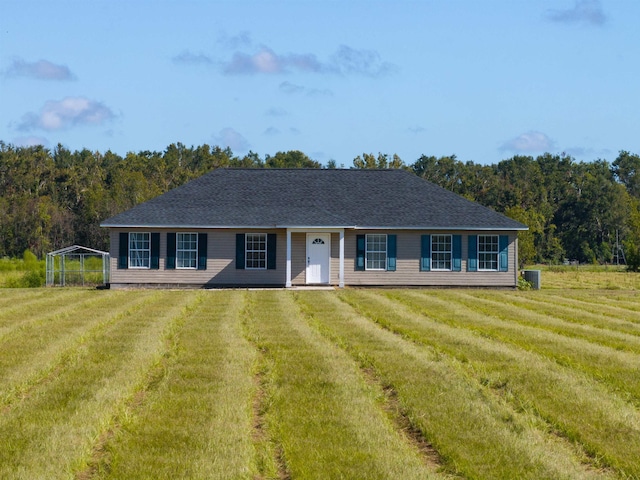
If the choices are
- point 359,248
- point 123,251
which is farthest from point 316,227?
point 123,251

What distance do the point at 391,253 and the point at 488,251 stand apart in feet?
12.4

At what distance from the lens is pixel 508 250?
35.2 m

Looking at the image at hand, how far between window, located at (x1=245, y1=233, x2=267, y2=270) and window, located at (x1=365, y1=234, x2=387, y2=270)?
12.7 feet

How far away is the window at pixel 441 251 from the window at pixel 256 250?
6379 millimetres

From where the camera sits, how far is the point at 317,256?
34.8 meters

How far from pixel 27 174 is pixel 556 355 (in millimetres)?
69962

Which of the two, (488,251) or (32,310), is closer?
(32,310)

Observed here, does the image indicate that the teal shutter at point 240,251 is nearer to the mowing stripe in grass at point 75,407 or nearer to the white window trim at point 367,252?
the white window trim at point 367,252

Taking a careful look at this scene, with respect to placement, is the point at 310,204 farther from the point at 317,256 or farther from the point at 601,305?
the point at 601,305

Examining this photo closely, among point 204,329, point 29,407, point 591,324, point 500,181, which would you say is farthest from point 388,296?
point 500,181

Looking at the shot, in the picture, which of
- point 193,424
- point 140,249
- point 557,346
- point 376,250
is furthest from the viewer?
point 376,250

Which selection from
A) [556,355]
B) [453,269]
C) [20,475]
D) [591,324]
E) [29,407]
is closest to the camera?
[20,475]

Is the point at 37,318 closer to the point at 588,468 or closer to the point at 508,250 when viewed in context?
the point at 588,468

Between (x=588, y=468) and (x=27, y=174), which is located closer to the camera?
(x=588, y=468)
